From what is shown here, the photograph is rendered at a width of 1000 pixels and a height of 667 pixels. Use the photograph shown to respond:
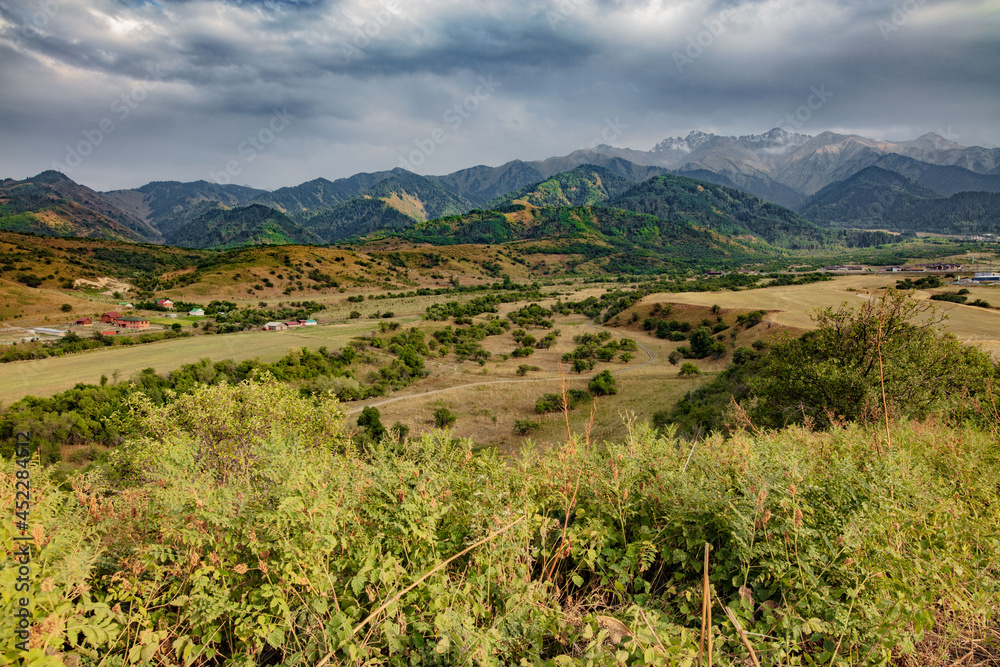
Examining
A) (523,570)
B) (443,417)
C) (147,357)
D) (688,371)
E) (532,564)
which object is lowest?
(443,417)

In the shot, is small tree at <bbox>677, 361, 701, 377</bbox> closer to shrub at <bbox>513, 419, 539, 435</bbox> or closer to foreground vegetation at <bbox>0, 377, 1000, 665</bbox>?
shrub at <bbox>513, 419, 539, 435</bbox>

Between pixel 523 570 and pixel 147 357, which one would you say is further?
pixel 147 357

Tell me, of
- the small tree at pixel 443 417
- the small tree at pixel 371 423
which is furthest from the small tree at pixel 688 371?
the small tree at pixel 371 423

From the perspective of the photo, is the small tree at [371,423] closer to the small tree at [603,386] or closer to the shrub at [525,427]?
the shrub at [525,427]

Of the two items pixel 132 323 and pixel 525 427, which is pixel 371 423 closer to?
pixel 525 427

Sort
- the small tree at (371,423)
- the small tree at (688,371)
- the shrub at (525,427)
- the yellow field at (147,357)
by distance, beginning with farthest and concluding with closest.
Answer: the small tree at (688,371) < the yellow field at (147,357) < the shrub at (525,427) < the small tree at (371,423)

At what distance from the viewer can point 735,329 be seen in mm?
52062

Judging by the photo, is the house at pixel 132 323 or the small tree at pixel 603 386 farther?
the house at pixel 132 323

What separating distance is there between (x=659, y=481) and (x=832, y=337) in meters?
16.6

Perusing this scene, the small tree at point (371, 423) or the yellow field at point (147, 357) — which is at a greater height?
the yellow field at point (147, 357)

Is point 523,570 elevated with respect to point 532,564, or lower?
elevated

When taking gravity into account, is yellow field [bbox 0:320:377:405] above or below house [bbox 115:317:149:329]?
below

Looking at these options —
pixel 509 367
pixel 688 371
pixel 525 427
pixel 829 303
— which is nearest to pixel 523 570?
pixel 525 427

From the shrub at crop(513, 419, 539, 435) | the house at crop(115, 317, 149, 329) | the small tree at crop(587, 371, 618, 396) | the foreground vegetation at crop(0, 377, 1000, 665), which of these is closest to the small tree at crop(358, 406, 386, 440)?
the shrub at crop(513, 419, 539, 435)
